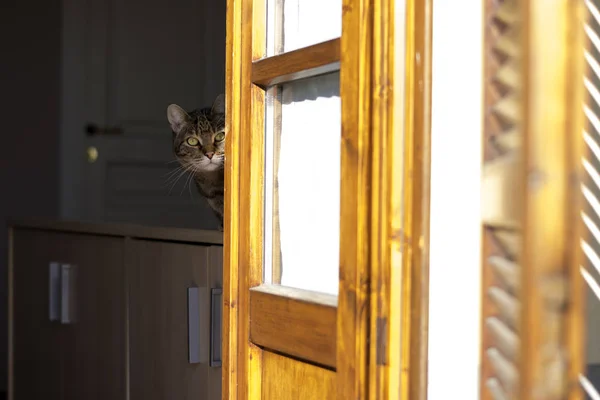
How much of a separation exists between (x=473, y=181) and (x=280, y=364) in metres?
0.46

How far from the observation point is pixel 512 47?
2.39ft

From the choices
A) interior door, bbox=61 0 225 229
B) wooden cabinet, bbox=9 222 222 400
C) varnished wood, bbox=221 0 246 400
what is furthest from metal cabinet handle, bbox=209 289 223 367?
interior door, bbox=61 0 225 229

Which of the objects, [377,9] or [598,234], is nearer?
[377,9]

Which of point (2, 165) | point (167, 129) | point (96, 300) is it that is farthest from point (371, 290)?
point (2, 165)

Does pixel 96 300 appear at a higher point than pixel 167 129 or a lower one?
lower

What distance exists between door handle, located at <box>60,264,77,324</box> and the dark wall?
137cm

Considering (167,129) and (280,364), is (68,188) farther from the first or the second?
(280,364)

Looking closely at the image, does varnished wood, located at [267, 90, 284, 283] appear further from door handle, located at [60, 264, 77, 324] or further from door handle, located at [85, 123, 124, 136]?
door handle, located at [85, 123, 124, 136]

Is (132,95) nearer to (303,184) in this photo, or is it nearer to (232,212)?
(232,212)

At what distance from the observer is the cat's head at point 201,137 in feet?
7.09

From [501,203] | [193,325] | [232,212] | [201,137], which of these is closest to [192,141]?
[201,137]

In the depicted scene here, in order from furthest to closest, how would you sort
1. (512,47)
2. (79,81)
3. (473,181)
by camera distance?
(79,81) → (473,181) → (512,47)

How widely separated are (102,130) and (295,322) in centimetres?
231

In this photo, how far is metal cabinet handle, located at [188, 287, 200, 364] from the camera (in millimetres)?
1674
